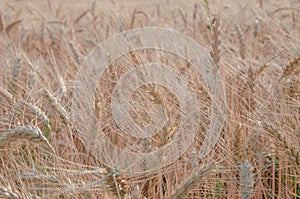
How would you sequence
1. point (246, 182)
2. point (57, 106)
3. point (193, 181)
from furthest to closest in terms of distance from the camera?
point (57, 106), point (246, 182), point (193, 181)

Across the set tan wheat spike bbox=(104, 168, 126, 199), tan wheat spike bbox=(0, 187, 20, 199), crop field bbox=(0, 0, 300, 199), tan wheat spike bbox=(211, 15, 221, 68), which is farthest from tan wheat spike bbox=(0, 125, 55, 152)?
tan wheat spike bbox=(211, 15, 221, 68)

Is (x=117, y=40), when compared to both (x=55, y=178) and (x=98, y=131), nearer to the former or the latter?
(x=98, y=131)

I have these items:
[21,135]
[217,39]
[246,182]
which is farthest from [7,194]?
[217,39]

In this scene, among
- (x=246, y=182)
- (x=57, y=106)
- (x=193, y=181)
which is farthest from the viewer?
(x=57, y=106)

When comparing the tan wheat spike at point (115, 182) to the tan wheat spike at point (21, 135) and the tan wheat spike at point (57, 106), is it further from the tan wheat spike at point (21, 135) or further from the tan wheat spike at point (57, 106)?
the tan wheat spike at point (57, 106)

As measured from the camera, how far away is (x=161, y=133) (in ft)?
3.39

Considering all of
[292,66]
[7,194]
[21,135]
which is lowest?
[7,194]

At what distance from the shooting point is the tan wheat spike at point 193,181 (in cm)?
80

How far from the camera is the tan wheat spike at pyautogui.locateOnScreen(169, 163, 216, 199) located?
800 millimetres

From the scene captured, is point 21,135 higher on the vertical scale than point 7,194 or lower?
higher

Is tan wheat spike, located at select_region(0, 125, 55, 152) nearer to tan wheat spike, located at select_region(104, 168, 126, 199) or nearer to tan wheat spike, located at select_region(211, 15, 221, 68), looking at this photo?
tan wheat spike, located at select_region(104, 168, 126, 199)

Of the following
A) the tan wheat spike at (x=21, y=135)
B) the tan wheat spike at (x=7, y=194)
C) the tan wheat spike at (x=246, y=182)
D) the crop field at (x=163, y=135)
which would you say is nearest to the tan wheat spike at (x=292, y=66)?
the crop field at (x=163, y=135)

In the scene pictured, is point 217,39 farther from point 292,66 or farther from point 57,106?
point 57,106

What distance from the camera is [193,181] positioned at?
81cm
